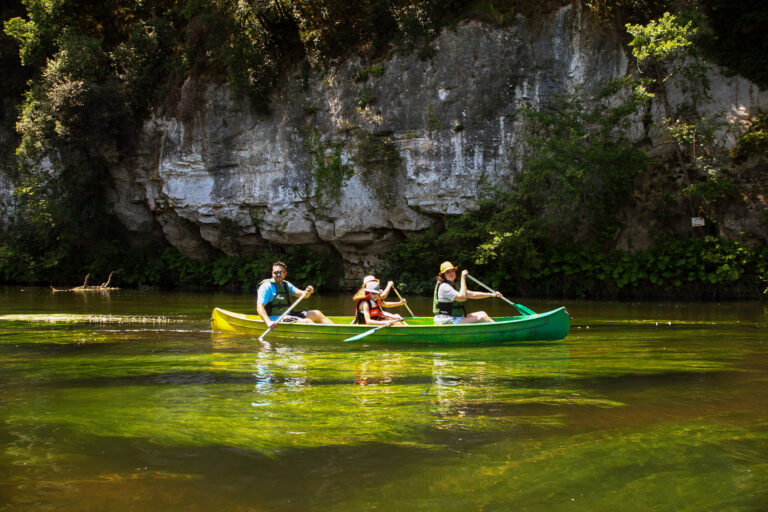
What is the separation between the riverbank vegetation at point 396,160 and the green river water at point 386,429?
10143mm

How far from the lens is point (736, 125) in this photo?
55.6ft

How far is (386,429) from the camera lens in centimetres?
416

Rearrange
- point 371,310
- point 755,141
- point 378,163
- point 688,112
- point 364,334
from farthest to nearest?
Result: point 378,163 < point 688,112 < point 755,141 < point 371,310 < point 364,334

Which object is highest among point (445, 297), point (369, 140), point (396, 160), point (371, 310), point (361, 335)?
point (369, 140)

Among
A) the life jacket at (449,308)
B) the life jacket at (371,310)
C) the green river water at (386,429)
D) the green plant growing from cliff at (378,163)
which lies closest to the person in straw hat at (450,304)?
the life jacket at (449,308)

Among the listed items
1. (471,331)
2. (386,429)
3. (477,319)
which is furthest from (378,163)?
(386,429)

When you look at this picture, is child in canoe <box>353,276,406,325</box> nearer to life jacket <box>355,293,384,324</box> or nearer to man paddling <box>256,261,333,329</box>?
life jacket <box>355,293,384,324</box>

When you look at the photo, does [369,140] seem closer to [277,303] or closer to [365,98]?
[365,98]

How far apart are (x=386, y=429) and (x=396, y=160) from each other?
17019 millimetres

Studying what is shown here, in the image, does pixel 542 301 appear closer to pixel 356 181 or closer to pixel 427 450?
pixel 356 181

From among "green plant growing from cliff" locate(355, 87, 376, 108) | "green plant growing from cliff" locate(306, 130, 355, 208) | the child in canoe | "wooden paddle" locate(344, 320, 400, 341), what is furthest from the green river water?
"green plant growing from cliff" locate(355, 87, 376, 108)

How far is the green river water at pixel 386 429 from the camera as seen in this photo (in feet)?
10.1

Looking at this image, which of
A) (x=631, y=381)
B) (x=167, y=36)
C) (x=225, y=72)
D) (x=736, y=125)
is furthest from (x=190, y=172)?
(x=631, y=381)

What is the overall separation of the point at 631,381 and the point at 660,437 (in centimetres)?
180
